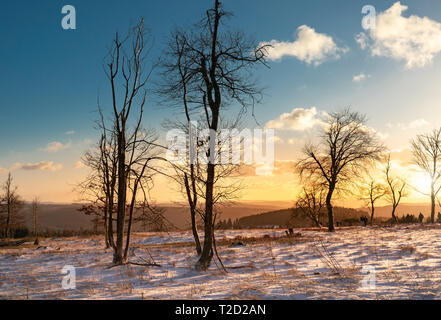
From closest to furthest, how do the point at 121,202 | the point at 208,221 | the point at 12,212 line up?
the point at 208,221, the point at 121,202, the point at 12,212

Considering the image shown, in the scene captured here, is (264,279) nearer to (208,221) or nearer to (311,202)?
(208,221)

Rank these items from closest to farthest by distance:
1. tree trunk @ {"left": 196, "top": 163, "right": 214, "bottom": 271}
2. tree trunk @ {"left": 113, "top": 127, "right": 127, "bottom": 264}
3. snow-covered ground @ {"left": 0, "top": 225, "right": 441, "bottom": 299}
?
1. snow-covered ground @ {"left": 0, "top": 225, "right": 441, "bottom": 299}
2. tree trunk @ {"left": 196, "top": 163, "right": 214, "bottom": 271}
3. tree trunk @ {"left": 113, "top": 127, "right": 127, "bottom": 264}

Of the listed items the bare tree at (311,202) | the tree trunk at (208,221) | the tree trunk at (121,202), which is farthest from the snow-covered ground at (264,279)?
the bare tree at (311,202)

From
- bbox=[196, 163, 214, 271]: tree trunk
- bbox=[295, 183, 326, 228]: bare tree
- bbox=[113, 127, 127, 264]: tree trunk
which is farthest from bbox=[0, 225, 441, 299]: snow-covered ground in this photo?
bbox=[295, 183, 326, 228]: bare tree

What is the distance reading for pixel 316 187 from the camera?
29.1 metres

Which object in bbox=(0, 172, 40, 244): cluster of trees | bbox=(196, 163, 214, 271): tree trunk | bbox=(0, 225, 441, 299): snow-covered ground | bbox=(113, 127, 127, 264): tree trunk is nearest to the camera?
bbox=(0, 225, 441, 299): snow-covered ground

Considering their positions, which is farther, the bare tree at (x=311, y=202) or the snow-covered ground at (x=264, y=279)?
the bare tree at (x=311, y=202)

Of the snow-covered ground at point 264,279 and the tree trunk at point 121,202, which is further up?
the tree trunk at point 121,202

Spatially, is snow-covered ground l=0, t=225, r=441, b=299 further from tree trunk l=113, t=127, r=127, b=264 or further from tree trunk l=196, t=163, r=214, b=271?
tree trunk l=113, t=127, r=127, b=264

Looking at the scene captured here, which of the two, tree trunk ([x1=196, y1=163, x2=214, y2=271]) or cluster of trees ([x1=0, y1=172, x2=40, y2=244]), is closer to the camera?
tree trunk ([x1=196, y1=163, x2=214, y2=271])

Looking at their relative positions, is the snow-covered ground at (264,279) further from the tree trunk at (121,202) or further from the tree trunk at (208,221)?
the tree trunk at (121,202)

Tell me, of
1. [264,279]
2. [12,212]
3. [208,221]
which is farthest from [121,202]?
[12,212]

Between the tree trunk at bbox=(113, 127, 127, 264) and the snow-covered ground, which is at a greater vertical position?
the tree trunk at bbox=(113, 127, 127, 264)
